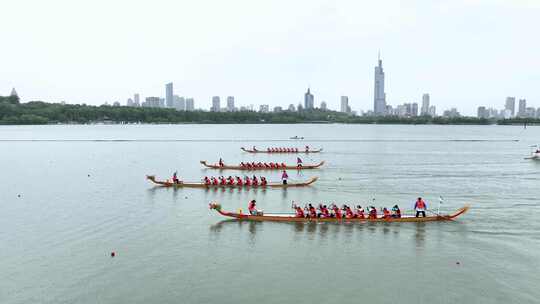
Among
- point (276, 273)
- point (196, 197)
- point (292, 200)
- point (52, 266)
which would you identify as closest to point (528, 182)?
point (292, 200)

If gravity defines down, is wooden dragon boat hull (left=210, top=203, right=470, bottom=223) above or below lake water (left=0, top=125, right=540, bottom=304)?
above

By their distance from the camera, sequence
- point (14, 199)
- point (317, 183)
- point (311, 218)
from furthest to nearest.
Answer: point (317, 183) < point (14, 199) < point (311, 218)

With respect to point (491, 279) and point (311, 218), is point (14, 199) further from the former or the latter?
point (491, 279)

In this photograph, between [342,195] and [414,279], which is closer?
[414,279]

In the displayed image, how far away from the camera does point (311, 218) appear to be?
90.1 ft

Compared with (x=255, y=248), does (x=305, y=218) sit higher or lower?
higher

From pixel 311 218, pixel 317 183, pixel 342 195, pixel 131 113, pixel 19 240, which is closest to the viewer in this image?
pixel 19 240

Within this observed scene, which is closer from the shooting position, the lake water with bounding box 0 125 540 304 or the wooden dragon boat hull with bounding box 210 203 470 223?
the lake water with bounding box 0 125 540 304

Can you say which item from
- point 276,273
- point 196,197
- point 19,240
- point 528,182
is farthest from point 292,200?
point 528,182

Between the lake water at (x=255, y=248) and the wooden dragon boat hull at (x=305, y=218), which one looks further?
the wooden dragon boat hull at (x=305, y=218)

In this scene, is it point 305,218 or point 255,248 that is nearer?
point 255,248

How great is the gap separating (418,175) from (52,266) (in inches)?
1482

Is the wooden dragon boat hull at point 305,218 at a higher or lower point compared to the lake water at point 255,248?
higher

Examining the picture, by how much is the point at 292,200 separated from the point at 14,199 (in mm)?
20221
